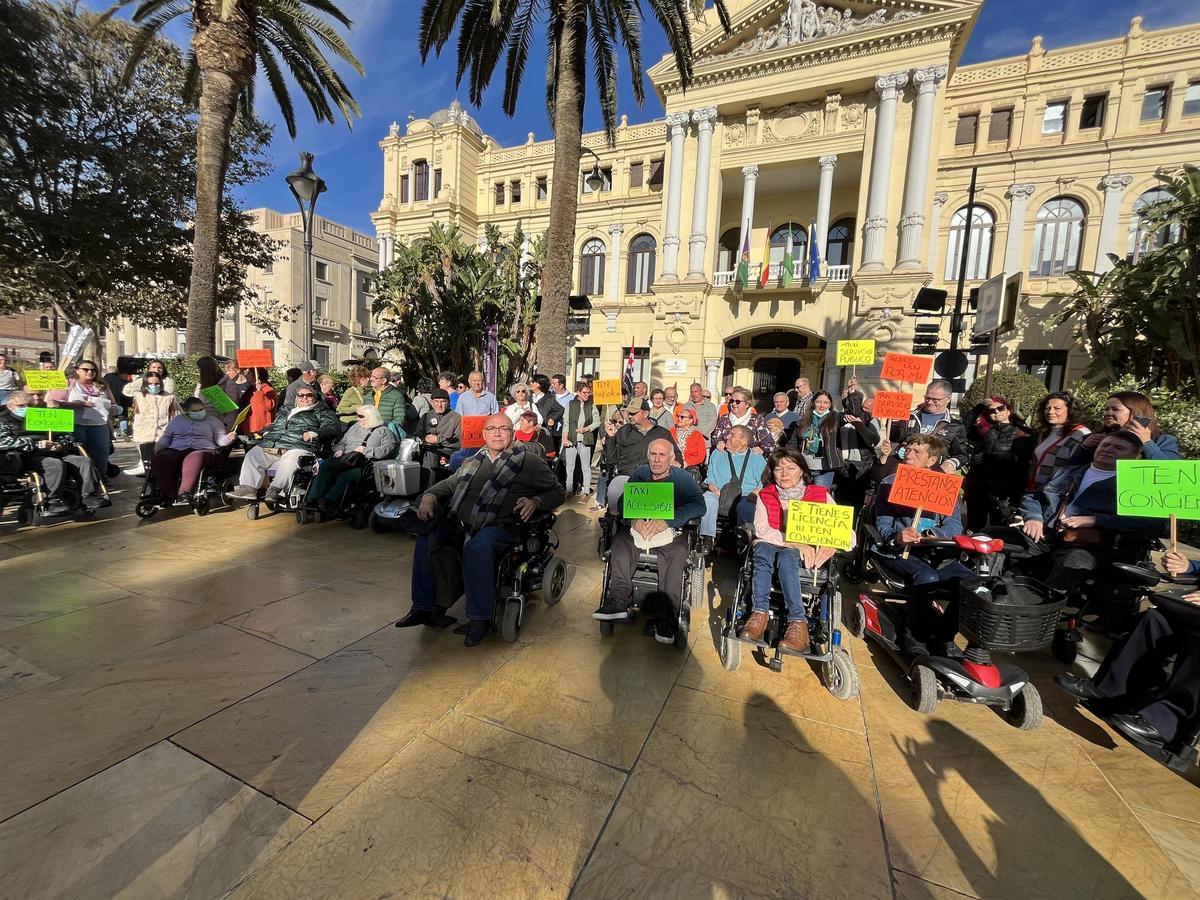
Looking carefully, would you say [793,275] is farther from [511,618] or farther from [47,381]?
[47,381]

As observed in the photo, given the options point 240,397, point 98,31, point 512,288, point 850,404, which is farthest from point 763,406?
point 98,31

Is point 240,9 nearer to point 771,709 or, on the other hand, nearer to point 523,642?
point 523,642

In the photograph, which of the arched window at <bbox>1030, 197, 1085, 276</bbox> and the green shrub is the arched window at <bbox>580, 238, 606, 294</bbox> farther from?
the arched window at <bbox>1030, 197, 1085, 276</bbox>

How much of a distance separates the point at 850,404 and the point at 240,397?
9079 millimetres

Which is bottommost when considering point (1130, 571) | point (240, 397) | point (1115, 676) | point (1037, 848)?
point (1037, 848)

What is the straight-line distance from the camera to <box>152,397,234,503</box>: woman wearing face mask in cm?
559

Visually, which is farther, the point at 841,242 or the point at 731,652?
the point at 841,242

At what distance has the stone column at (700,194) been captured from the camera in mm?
18859

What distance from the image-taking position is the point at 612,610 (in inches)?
131

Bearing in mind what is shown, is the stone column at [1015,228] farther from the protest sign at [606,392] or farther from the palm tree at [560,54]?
the protest sign at [606,392]

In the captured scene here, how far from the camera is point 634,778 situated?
85.4 inches

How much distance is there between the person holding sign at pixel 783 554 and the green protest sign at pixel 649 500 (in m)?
0.63

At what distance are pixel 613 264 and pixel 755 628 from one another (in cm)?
2485

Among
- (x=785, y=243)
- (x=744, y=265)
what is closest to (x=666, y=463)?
(x=744, y=265)
